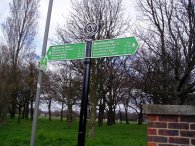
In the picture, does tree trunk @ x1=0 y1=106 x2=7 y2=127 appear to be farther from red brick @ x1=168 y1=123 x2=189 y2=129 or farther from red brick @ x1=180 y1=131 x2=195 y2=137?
red brick @ x1=180 y1=131 x2=195 y2=137

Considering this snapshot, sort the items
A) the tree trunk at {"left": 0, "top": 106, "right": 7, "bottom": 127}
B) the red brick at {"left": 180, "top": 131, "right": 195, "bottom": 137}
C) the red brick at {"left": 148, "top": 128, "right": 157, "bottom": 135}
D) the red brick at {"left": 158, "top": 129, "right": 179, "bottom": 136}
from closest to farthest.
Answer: the red brick at {"left": 180, "top": 131, "right": 195, "bottom": 137}
the red brick at {"left": 158, "top": 129, "right": 179, "bottom": 136}
the red brick at {"left": 148, "top": 128, "right": 157, "bottom": 135}
the tree trunk at {"left": 0, "top": 106, "right": 7, "bottom": 127}

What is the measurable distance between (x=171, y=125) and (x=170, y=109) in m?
0.20

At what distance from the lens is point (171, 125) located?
4320 millimetres

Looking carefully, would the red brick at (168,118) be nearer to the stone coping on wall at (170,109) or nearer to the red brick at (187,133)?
the stone coping on wall at (170,109)

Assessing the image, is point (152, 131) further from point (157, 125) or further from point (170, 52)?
A: point (170, 52)

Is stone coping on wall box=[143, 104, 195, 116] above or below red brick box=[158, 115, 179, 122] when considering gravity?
above

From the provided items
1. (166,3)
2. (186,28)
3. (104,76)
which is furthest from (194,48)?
(104,76)

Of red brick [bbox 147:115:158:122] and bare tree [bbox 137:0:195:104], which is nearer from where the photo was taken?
red brick [bbox 147:115:158:122]

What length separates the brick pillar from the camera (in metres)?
4.20

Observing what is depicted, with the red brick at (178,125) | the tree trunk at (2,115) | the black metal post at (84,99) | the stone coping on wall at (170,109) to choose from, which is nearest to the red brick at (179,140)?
Result: the red brick at (178,125)

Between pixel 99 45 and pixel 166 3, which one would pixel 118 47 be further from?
pixel 166 3

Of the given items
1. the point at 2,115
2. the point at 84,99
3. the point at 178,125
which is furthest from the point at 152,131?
the point at 2,115

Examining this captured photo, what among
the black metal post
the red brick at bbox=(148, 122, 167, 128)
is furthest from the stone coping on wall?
the black metal post

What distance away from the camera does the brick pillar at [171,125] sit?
4199mm
